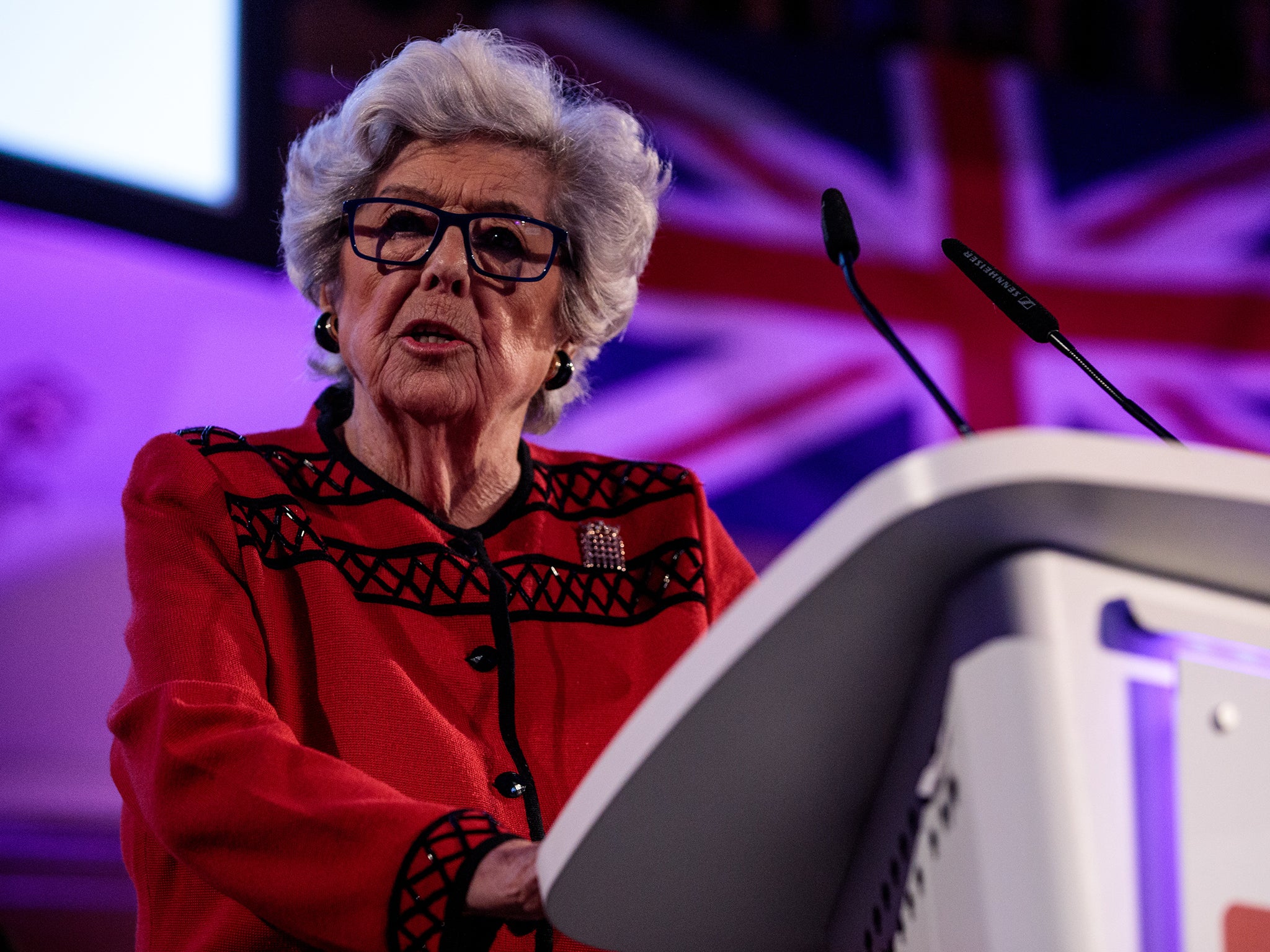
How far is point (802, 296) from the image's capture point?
277cm

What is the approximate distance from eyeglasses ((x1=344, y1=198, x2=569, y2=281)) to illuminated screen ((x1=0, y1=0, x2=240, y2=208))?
0.67 metres

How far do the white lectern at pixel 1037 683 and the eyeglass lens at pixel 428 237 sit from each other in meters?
0.97

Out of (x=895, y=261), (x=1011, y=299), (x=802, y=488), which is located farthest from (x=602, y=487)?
(x=895, y=261)

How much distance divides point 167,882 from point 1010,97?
2743mm

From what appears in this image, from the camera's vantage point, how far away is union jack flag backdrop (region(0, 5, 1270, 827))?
2.07 m

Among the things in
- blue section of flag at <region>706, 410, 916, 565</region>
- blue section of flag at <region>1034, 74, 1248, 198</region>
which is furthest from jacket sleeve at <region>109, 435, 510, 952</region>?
blue section of flag at <region>1034, 74, 1248, 198</region>

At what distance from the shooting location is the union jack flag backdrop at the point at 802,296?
2.07 metres

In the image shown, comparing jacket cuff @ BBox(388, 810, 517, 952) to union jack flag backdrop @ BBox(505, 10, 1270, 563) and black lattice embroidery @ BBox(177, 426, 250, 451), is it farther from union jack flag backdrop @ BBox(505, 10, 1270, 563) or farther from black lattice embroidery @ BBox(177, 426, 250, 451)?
union jack flag backdrop @ BBox(505, 10, 1270, 563)

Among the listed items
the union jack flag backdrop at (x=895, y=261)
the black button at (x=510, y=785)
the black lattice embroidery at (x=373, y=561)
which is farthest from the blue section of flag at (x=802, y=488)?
the black button at (x=510, y=785)

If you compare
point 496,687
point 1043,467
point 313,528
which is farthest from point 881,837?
point 313,528

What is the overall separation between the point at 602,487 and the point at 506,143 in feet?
1.46

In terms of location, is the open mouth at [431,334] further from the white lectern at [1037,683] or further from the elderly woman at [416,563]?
the white lectern at [1037,683]

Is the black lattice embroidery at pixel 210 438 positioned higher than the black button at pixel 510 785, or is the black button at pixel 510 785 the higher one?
the black lattice embroidery at pixel 210 438

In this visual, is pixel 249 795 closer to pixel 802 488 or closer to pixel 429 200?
pixel 429 200
